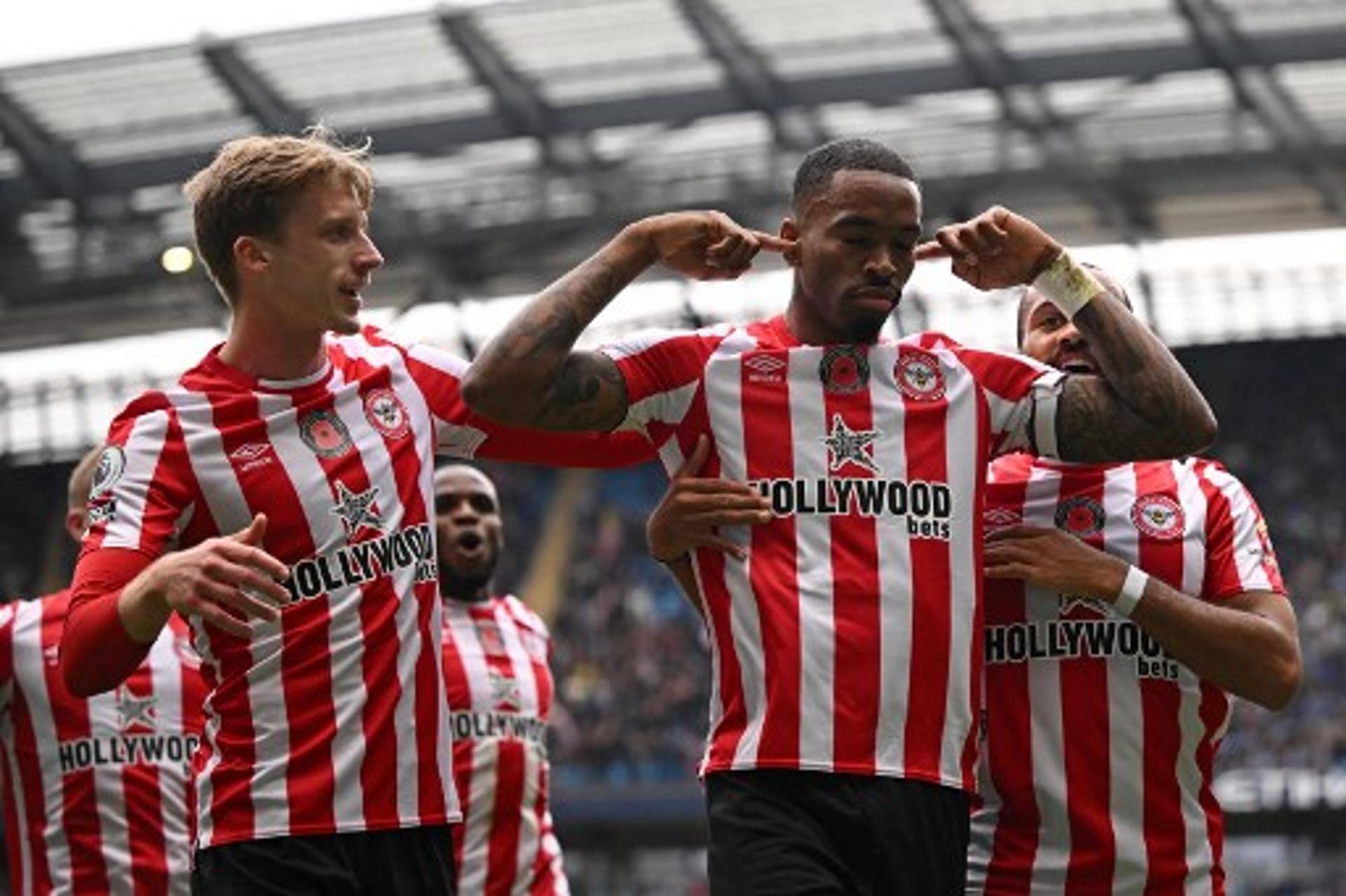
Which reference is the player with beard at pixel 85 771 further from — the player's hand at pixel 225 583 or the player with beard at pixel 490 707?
the player's hand at pixel 225 583

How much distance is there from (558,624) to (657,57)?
895cm

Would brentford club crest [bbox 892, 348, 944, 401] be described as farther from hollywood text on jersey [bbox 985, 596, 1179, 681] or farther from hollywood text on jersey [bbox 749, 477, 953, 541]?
hollywood text on jersey [bbox 985, 596, 1179, 681]

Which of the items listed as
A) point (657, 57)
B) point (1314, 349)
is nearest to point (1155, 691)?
point (657, 57)

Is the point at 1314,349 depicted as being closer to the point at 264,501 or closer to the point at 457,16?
the point at 457,16

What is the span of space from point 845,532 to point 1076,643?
0.69 metres

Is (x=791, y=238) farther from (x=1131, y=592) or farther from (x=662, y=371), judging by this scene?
(x=1131, y=592)

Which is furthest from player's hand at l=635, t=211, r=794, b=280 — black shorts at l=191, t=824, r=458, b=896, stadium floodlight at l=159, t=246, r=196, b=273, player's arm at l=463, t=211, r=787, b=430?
stadium floodlight at l=159, t=246, r=196, b=273

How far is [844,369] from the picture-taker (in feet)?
14.8

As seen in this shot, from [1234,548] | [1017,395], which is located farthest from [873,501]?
→ [1234,548]

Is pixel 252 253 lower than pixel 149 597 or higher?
higher

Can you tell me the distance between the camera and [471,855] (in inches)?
289

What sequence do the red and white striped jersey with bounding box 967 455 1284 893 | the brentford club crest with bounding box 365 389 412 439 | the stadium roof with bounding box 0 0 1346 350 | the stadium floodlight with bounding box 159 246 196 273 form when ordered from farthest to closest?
the stadium roof with bounding box 0 0 1346 350 < the stadium floodlight with bounding box 159 246 196 273 < the red and white striped jersey with bounding box 967 455 1284 893 < the brentford club crest with bounding box 365 389 412 439

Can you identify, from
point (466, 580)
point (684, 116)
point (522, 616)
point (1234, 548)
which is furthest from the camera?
point (684, 116)

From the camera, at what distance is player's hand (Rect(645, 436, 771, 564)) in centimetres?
441
